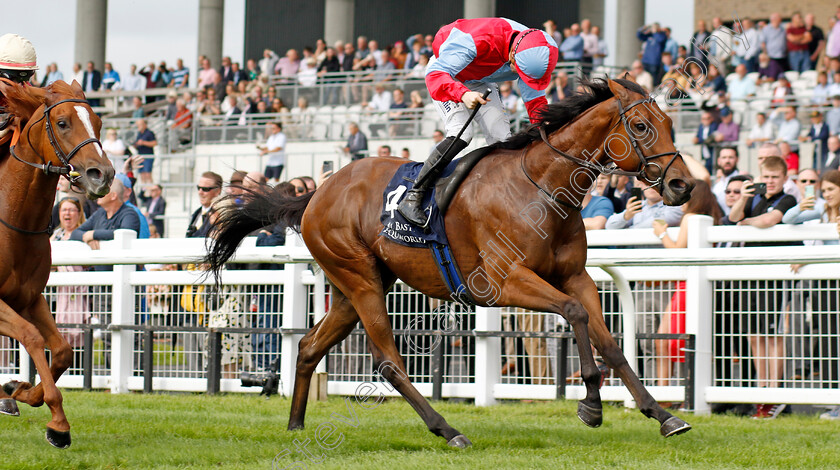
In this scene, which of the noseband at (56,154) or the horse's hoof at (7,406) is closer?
the noseband at (56,154)

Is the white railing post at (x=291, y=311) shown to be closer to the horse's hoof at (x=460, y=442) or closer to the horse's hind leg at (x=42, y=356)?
the horse's hind leg at (x=42, y=356)

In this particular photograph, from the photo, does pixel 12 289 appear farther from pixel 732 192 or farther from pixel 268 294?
Result: pixel 732 192

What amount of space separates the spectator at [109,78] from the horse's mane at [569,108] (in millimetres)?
18695

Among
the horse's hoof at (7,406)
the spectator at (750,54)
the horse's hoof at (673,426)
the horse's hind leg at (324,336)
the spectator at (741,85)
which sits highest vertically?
the spectator at (750,54)

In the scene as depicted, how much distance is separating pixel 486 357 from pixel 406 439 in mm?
1951

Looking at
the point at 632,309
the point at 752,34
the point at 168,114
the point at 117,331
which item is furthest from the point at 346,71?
the point at 632,309

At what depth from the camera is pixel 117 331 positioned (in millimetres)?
8070

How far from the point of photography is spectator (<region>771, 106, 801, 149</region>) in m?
11.7

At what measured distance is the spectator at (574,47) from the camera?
16047 mm

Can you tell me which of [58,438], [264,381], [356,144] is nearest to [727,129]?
[356,144]

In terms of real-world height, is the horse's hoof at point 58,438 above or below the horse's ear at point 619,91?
below

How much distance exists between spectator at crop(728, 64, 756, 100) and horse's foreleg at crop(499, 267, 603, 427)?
29.9ft

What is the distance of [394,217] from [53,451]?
204 cm

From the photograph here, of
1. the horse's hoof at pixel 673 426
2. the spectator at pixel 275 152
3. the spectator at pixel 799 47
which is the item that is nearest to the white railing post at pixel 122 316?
the horse's hoof at pixel 673 426
